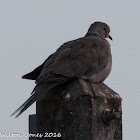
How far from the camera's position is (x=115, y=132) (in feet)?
21.2

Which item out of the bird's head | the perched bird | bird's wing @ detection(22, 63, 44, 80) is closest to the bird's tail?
the perched bird

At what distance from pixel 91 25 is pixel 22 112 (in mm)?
3782

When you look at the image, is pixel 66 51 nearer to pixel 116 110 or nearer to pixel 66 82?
pixel 66 82

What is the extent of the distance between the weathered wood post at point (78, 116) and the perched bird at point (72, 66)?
0.39 metres

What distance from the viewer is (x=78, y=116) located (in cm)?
619

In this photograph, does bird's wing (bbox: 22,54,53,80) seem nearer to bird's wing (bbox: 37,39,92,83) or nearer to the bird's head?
bird's wing (bbox: 37,39,92,83)

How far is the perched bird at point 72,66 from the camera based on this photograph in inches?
280

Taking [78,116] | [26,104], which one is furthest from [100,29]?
[78,116]

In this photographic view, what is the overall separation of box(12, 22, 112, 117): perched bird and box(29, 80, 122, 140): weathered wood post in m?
0.39

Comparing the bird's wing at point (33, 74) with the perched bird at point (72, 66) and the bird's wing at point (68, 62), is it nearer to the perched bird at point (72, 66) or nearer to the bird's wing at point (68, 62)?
the perched bird at point (72, 66)

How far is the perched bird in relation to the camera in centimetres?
712

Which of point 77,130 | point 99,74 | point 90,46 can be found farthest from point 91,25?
point 77,130

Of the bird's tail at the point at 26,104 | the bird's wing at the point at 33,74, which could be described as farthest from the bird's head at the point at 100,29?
the bird's tail at the point at 26,104

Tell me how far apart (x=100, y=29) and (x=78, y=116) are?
14.2 ft
